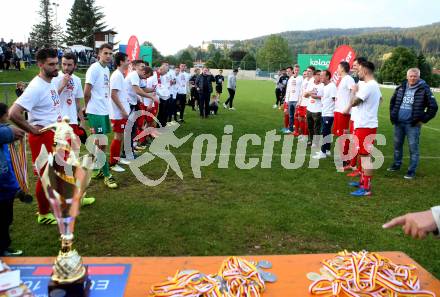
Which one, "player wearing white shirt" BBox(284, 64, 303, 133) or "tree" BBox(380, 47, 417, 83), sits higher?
"tree" BBox(380, 47, 417, 83)

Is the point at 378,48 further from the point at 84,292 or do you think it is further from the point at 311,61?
the point at 84,292

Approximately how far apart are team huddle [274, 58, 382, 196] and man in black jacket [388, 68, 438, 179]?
90 cm

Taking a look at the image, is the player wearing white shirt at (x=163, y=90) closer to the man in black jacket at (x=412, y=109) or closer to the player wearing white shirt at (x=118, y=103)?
the player wearing white shirt at (x=118, y=103)

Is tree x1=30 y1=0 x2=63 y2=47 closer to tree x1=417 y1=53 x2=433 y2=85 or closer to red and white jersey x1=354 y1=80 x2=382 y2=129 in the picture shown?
tree x1=417 y1=53 x2=433 y2=85

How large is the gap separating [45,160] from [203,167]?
5.98m

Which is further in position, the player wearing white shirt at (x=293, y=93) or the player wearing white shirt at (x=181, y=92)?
the player wearing white shirt at (x=181, y=92)

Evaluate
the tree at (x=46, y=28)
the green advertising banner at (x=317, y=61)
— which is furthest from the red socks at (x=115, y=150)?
the tree at (x=46, y=28)

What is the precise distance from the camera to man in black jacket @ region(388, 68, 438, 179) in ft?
23.9

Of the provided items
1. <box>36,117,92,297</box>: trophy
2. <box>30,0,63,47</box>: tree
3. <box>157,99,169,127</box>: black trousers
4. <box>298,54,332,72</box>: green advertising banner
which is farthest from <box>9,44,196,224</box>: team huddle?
<box>30,0,63,47</box>: tree

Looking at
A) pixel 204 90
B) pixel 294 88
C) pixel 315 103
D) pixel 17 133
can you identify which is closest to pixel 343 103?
pixel 315 103

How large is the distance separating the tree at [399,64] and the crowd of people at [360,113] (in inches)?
1954

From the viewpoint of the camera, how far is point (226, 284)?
7.18 ft

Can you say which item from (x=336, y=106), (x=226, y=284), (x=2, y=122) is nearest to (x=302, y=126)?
(x=336, y=106)

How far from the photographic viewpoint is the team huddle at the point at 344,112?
21.9ft
